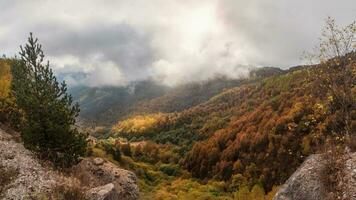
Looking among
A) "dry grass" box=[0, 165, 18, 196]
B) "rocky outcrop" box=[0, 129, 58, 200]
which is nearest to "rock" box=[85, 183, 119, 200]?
"rocky outcrop" box=[0, 129, 58, 200]

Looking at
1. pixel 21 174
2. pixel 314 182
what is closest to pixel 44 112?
pixel 21 174

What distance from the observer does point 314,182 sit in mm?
27781

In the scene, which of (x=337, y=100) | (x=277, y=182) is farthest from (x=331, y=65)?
(x=277, y=182)

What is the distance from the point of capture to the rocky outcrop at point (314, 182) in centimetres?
2583

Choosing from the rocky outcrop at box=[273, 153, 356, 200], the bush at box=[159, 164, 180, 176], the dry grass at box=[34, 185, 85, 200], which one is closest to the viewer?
the rocky outcrop at box=[273, 153, 356, 200]

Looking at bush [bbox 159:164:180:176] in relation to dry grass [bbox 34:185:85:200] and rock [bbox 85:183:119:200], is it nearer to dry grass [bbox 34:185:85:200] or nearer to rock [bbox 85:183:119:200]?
rock [bbox 85:183:119:200]

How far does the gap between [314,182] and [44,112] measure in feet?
87.1

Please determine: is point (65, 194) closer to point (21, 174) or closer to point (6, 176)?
point (21, 174)

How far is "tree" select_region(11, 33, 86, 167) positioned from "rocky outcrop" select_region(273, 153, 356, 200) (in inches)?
904

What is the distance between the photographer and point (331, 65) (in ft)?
105

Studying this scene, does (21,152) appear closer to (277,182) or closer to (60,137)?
(60,137)

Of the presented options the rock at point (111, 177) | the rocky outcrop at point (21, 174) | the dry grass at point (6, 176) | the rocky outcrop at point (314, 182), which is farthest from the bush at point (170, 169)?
the rocky outcrop at point (314, 182)

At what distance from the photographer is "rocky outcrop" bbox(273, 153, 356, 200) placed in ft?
84.7

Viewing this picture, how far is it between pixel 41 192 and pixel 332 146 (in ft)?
73.5
